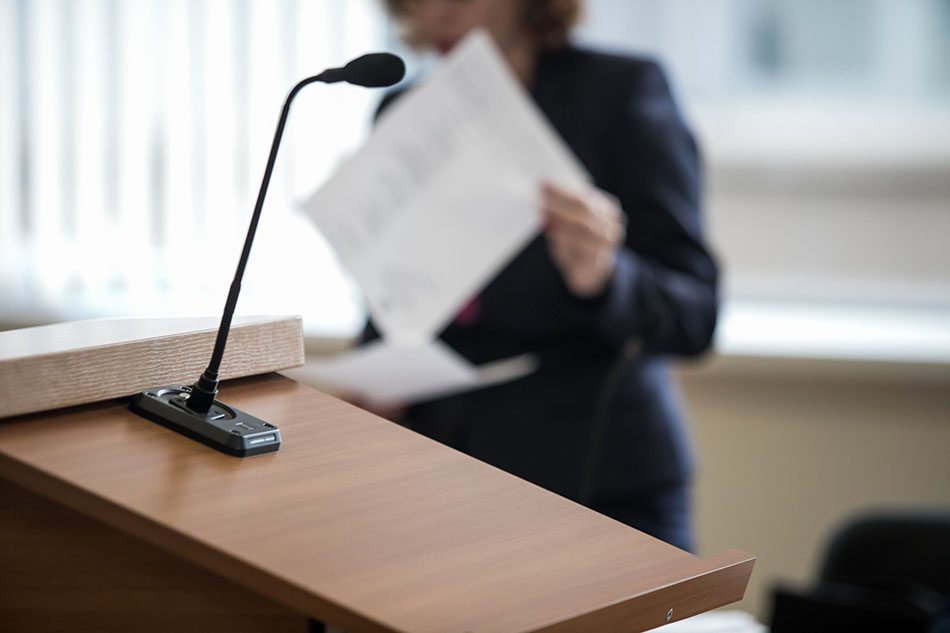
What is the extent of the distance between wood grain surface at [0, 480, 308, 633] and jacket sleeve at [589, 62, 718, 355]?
1013 mm

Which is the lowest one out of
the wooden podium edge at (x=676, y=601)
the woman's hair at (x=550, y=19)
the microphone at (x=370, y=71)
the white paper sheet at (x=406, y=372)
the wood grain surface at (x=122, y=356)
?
the white paper sheet at (x=406, y=372)

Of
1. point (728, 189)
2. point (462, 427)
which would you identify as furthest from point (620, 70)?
point (728, 189)

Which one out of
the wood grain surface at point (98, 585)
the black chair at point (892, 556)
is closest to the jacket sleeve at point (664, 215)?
the black chair at point (892, 556)

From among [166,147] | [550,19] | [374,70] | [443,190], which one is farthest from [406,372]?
[166,147]

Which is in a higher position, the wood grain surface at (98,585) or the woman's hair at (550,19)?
the woman's hair at (550,19)

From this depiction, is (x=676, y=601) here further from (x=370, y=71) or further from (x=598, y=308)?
(x=598, y=308)

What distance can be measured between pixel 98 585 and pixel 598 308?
38.4 inches

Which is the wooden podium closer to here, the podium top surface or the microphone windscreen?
the podium top surface

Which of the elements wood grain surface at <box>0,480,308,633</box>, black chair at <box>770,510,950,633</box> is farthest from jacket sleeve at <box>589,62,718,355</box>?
wood grain surface at <box>0,480,308,633</box>

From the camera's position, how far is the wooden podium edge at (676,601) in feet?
1.98

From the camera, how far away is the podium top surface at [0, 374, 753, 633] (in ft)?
1.89

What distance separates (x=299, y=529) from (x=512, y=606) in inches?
4.6

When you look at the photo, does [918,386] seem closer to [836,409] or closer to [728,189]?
[836,409]

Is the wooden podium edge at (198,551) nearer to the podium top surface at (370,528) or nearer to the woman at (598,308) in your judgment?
the podium top surface at (370,528)
